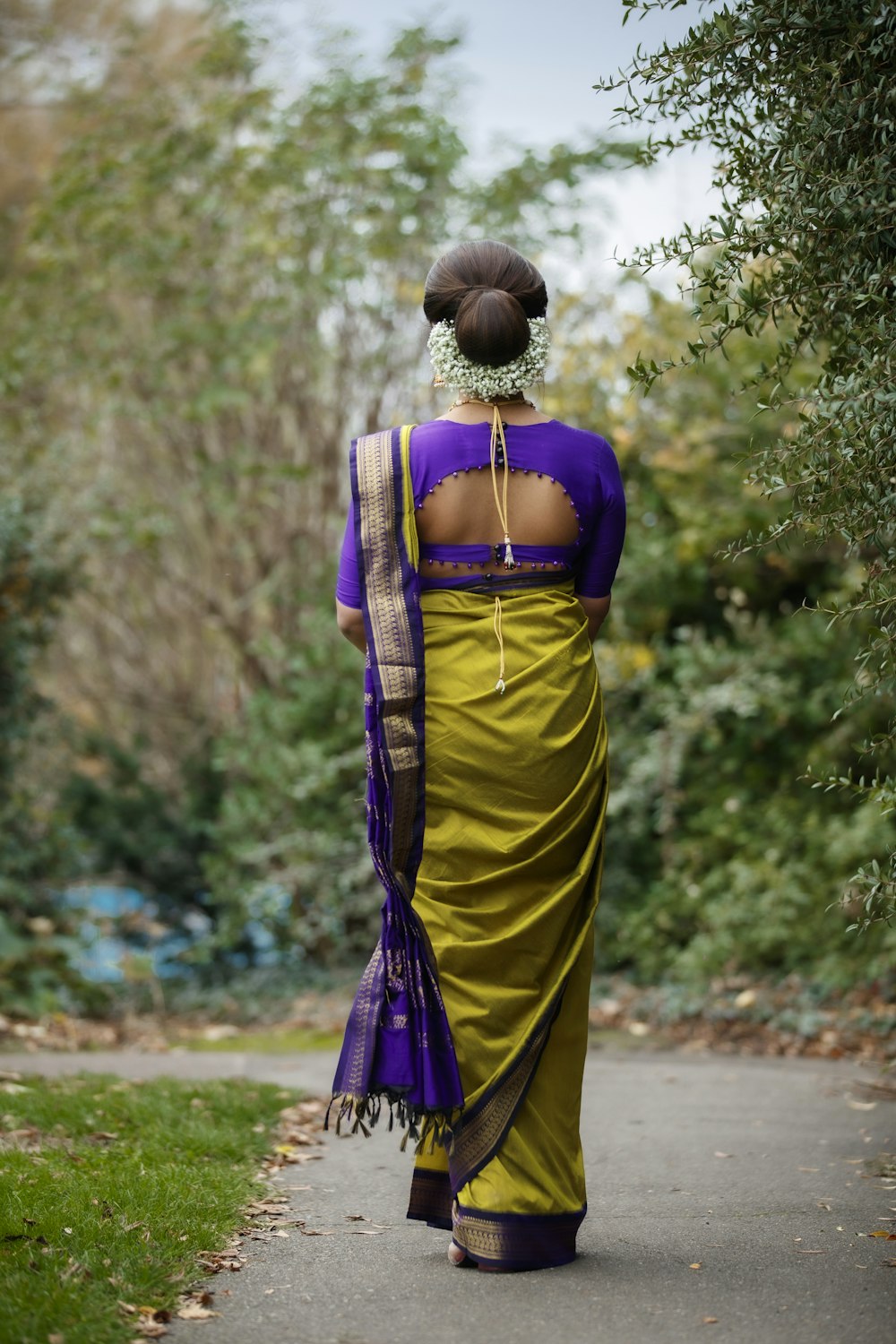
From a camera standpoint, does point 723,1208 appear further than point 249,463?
No

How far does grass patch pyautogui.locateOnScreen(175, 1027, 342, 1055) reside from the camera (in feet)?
22.7

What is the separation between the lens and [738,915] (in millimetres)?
7262

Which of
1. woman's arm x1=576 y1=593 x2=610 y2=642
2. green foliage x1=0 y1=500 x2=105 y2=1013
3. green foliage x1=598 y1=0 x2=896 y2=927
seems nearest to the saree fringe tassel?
green foliage x1=598 y1=0 x2=896 y2=927

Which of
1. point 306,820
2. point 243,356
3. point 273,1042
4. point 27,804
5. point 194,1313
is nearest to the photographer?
point 194,1313

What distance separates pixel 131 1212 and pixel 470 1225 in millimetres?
810

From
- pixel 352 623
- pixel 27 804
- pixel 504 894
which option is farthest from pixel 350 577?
pixel 27 804

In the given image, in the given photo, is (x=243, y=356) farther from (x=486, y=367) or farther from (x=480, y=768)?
(x=480, y=768)

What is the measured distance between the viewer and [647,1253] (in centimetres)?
328

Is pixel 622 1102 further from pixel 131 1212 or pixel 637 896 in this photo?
pixel 637 896

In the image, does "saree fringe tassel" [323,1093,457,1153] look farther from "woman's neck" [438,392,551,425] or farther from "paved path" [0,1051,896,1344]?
"woman's neck" [438,392,551,425]

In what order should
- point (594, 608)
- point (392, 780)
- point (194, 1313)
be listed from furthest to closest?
1. point (594, 608)
2. point (392, 780)
3. point (194, 1313)

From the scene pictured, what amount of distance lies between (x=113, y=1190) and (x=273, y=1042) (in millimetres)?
3660

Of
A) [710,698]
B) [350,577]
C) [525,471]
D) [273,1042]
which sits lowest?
[273,1042]

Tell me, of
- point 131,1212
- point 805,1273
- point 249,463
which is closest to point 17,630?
point 249,463
